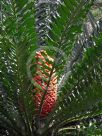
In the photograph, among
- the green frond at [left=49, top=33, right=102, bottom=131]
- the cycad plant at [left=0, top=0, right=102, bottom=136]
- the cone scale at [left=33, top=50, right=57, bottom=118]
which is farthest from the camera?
the cone scale at [left=33, top=50, right=57, bottom=118]

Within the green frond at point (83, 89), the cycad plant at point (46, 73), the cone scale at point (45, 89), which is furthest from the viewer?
the cone scale at point (45, 89)

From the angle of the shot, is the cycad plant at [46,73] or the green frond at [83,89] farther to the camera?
the green frond at [83,89]

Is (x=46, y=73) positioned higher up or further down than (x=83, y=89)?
higher up

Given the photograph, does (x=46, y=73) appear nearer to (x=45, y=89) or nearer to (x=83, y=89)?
(x=45, y=89)

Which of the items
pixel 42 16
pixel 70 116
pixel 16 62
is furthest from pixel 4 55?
pixel 42 16

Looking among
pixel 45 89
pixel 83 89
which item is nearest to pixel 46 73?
pixel 45 89

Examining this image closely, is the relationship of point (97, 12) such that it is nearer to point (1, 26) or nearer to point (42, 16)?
point (42, 16)

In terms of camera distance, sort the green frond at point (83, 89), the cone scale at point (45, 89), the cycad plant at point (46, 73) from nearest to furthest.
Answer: the cycad plant at point (46, 73)
the green frond at point (83, 89)
the cone scale at point (45, 89)

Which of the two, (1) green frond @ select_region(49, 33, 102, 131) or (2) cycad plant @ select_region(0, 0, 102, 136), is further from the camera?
(1) green frond @ select_region(49, 33, 102, 131)
